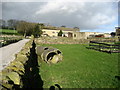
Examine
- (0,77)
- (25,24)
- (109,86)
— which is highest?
(25,24)

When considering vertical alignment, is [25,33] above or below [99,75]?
above

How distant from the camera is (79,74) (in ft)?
22.7

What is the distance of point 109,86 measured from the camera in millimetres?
5508

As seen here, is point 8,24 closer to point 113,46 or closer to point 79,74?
point 113,46

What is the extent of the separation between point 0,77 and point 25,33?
61.4 m

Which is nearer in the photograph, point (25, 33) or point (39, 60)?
point (39, 60)

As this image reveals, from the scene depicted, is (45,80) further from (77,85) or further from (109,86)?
(109,86)

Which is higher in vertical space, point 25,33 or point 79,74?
point 25,33

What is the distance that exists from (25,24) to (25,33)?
4329mm

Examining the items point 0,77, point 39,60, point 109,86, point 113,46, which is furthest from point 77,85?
point 113,46

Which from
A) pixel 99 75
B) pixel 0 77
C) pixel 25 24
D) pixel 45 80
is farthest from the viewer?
pixel 25 24

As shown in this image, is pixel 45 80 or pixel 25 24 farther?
pixel 25 24

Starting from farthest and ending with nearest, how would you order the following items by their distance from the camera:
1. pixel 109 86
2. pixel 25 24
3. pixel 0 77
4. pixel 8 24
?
pixel 8 24, pixel 25 24, pixel 109 86, pixel 0 77

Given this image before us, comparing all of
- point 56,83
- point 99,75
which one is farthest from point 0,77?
point 99,75
